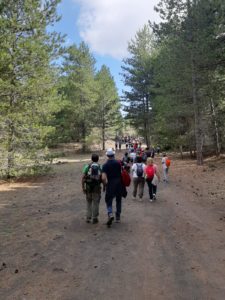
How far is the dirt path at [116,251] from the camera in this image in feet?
18.9

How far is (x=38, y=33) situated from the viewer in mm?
20344

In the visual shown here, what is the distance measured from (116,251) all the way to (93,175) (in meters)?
2.87

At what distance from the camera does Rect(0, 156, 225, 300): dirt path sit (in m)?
5.76

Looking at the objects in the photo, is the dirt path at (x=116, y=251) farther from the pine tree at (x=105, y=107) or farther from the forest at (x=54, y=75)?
the pine tree at (x=105, y=107)

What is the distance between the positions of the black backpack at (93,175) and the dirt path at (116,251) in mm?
1243

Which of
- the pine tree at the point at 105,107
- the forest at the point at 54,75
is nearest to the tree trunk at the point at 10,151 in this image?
the forest at the point at 54,75

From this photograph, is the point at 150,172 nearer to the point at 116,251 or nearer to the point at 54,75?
the point at 116,251

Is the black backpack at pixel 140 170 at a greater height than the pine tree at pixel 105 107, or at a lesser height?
lesser

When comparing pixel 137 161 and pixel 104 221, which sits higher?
pixel 137 161

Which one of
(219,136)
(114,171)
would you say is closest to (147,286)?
(114,171)

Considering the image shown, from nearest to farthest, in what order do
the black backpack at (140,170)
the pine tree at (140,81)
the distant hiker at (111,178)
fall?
the distant hiker at (111,178) < the black backpack at (140,170) < the pine tree at (140,81)

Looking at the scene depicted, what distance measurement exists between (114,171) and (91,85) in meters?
40.1

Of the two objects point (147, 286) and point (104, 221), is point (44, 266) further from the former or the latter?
point (104, 221)

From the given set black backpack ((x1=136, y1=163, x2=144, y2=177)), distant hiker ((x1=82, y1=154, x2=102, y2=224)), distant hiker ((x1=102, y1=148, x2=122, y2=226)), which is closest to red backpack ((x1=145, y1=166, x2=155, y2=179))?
black backpack ((x1=136, y1=163, x2=144, y2=177))
